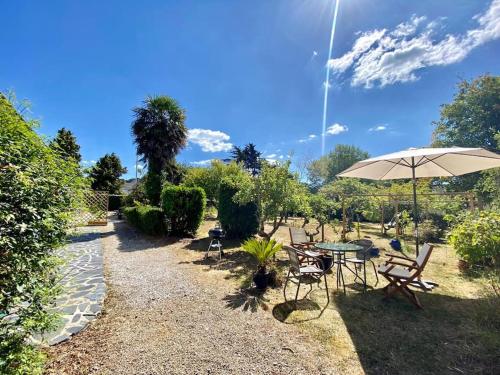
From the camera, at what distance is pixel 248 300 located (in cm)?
414

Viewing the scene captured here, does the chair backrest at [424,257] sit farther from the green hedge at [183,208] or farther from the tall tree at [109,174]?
the tall tree at [109,174]

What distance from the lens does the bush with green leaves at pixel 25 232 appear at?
1.59m

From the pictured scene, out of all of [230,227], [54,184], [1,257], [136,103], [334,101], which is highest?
[334,101]

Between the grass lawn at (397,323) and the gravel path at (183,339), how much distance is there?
266mm

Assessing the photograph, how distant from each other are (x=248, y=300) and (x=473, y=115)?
78.2 ft

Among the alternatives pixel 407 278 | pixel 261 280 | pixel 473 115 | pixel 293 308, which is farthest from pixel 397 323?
pixel 473 115

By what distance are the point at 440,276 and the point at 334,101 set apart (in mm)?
12088

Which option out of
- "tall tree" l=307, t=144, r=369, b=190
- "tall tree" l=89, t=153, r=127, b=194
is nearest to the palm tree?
"tall tree" l=307, t=144, r=369, b=190

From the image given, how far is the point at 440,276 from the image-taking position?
215 inches

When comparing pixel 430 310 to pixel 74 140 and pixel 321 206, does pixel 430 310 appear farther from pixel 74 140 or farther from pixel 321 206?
pixel 74 140

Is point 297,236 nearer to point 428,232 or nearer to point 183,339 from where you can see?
point 183,339

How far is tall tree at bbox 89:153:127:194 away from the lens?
954 inches

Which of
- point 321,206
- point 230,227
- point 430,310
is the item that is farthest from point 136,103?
point 430,310

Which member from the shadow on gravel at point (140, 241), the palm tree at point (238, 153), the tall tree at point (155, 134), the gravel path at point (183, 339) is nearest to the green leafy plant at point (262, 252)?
the gravel path at point (183, 339)
